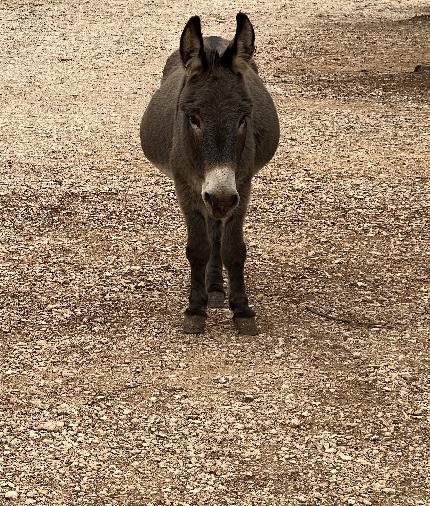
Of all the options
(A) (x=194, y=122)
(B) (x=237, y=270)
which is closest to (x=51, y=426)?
(B) (x=237, y=270)

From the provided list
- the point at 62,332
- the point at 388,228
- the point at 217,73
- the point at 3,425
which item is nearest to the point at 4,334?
the point at 62,332

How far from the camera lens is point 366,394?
235 inches

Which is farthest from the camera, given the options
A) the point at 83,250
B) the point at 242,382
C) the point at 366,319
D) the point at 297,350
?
the point at 83,250

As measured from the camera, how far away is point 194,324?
6754 millimetres

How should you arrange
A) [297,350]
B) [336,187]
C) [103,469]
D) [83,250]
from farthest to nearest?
1. [336,187]
2. [83,250]
3. [297,350]
4. [103,469]

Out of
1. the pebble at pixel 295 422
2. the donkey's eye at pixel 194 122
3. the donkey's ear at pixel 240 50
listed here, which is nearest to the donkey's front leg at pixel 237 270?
the donkey's eye at pixel 194 122

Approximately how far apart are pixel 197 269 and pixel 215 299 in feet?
1.81

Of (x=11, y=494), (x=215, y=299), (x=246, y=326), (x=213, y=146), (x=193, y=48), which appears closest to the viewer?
(x=11, y=494)

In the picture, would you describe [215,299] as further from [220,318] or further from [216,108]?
[216,108]

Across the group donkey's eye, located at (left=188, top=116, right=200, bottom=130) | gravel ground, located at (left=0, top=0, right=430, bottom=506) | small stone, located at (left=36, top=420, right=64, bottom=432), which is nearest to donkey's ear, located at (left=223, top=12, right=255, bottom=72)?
donkey's eye, located at (left=188, top=116, right=200, bottom=130)

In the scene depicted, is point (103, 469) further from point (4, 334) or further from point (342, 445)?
point (4, 334)

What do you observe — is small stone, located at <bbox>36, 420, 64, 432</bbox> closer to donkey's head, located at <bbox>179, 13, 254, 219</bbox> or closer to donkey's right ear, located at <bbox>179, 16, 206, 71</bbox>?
donkey's head, located at <bbox>179, 13, 254, 219</bbox>

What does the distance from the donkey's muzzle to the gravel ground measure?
1.02 m

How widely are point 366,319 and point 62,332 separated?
6.88 feet
